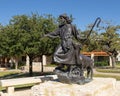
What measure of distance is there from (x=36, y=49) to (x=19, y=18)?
3452mm

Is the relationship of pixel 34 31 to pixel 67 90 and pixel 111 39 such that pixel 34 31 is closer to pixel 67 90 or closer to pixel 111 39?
pixel 67 90

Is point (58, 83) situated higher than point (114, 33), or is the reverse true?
point (114, 33)

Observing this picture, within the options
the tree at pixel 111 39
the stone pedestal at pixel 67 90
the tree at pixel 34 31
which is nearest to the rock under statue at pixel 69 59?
the stone pedestal at pixel 67 90

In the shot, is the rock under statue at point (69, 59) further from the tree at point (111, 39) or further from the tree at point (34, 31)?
the tree at point (111, 39)

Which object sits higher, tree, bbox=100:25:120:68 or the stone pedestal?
tree, bbox=100:25:120:68

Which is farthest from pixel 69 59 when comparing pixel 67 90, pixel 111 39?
pixel 111 39

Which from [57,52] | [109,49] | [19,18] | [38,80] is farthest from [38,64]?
[57,52]

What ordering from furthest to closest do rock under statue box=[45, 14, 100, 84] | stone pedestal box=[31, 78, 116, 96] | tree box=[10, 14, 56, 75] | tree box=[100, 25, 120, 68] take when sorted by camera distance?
1. tree box=[100, 25, 120, 68]
2. tree box=[10, 14, 56, 75]
3. rock under statue box=[45, 14, 100, 84]
4. stone pedestal box=[31, 78, 116, 96]

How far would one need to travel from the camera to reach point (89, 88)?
9891 mm

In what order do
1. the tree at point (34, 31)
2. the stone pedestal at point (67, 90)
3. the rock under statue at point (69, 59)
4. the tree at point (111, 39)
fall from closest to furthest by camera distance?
the stone pedestal at point (67, 90), the rock under statue at point (69, 59), the tree at point (34, 31), the tree at point (111, 39)

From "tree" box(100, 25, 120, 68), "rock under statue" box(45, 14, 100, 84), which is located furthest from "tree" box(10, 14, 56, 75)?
"tree" box(100, 25, 120, 68)

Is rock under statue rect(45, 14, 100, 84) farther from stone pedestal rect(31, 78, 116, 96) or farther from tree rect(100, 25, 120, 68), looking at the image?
tree rect(100, 25, 120, 68)

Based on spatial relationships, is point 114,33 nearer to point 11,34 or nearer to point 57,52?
point 11,34

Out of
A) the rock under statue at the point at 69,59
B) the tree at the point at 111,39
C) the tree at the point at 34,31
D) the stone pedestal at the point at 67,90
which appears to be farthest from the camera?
the tree at the point at 111,39
